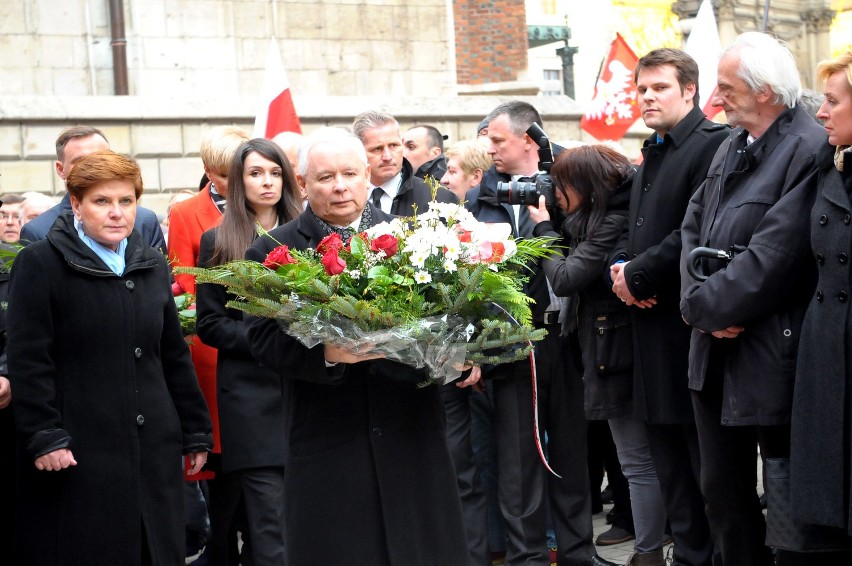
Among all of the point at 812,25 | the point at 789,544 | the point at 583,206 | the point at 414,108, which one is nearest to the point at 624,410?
the point at 583,206

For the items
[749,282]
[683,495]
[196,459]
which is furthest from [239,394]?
[749,282]

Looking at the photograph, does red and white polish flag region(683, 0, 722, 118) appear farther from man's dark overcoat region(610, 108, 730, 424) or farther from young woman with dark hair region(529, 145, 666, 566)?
man's dark overcoat region(610, 108, 730, 424)

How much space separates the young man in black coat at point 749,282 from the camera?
4738 mm

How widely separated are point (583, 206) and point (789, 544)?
2263 millimetres

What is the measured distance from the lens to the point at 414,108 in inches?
533

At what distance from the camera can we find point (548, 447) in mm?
6758

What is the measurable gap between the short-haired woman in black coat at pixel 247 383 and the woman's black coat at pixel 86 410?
3.03 feet

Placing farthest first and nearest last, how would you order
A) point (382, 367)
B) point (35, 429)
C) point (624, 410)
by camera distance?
point (624, 410) → point (35, 429) → point (382, 367)

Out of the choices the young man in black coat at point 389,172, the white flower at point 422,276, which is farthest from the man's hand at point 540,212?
the white flower at point 422,276

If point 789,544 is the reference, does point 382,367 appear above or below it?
above

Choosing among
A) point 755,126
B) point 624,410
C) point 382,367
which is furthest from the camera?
point 624,410

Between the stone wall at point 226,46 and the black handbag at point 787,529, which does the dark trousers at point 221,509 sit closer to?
the black handbag at point 787,529

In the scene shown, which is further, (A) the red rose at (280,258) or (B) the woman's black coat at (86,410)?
(B) the woman's black coat at (86,410)

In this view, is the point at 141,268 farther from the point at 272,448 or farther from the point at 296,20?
the point at 296,20
